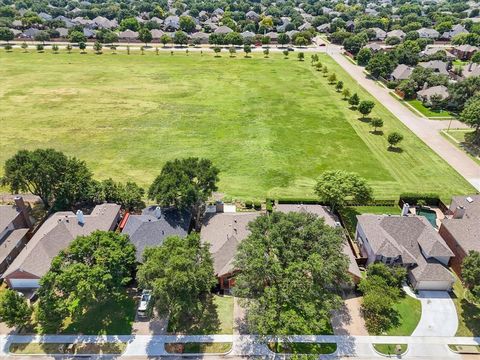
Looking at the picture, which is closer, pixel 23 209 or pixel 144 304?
pixel 144 304

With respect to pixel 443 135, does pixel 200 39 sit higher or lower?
higher

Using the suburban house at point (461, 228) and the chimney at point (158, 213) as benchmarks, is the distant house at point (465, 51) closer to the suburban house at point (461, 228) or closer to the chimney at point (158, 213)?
the suburban house at point (461, 228)

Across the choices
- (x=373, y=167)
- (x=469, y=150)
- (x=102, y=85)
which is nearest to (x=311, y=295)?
(x=373, y=167)

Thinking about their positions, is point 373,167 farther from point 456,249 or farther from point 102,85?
point 102,85

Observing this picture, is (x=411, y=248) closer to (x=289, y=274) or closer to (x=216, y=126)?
(x=289, y=274)

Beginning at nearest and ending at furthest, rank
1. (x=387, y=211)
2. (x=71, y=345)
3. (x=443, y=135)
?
(x=71, y=345) → (x=387, y=211) → (x=443, y=135)

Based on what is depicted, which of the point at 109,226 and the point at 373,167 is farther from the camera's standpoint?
the point at 373,167

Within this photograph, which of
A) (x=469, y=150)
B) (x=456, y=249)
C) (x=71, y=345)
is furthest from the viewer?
(x=469, y=150)

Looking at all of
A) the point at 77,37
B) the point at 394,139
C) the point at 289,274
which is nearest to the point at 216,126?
the point at 394,139
